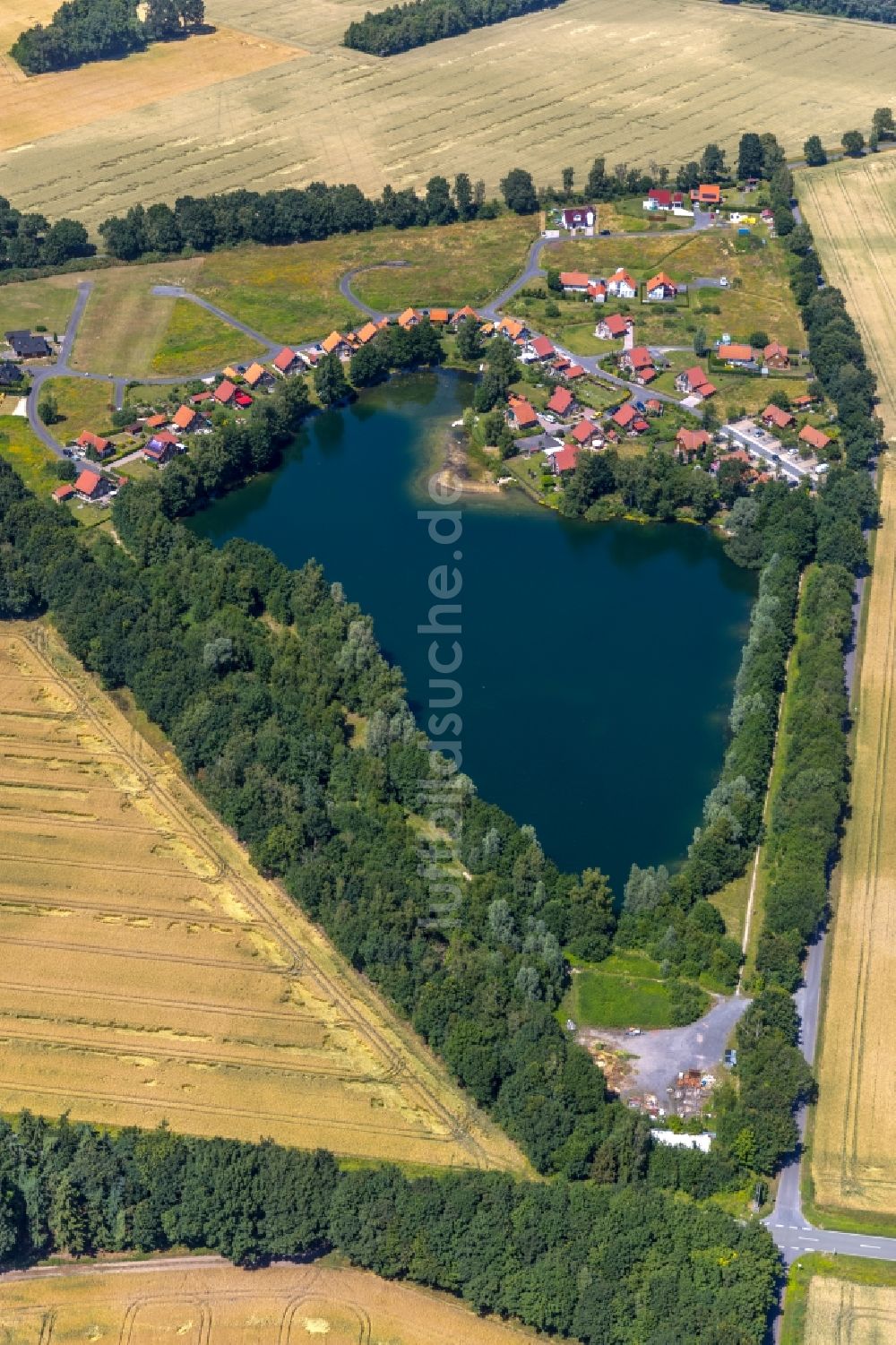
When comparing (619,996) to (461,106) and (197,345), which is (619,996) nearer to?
(197,345)

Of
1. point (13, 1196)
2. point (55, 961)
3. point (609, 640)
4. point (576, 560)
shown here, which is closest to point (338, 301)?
point (576, 560)

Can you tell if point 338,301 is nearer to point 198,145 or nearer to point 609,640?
point 198,145

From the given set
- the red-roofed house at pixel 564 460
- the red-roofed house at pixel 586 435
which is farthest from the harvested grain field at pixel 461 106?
the red-roofed house at pixel 564 460

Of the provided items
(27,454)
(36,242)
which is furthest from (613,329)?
(36,242)

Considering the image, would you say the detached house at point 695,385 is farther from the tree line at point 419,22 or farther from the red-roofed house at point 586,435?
the tree line at point 419,22

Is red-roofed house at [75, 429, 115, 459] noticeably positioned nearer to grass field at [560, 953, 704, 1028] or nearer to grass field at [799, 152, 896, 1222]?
grass field at [799, 152, 896, 1222]
